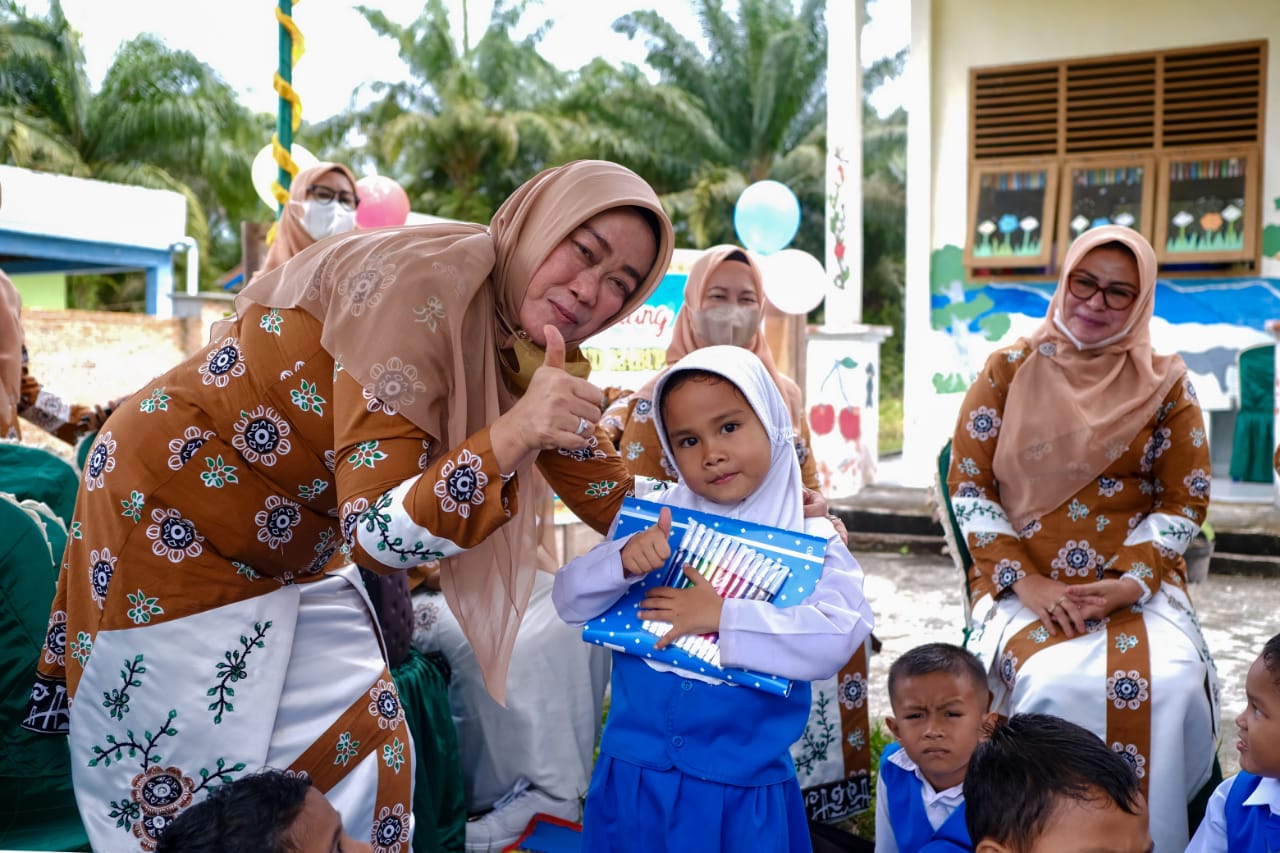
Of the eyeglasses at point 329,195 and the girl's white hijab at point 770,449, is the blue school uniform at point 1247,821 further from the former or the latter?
the eyeglasses at point 329,195

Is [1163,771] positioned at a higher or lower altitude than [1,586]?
lower

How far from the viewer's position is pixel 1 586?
8.18 ft

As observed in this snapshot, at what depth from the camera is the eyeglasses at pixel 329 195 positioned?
4.76 meters

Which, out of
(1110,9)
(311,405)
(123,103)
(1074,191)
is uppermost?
(123,103)

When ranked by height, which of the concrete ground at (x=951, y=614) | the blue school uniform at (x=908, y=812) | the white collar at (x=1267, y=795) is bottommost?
the concrete ground at (x=951, y=614)

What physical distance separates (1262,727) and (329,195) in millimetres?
3940

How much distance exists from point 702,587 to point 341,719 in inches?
25.9

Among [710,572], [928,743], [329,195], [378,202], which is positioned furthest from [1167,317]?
[710,572]

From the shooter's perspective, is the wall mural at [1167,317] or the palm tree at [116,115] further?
the palm tree at [116,115]

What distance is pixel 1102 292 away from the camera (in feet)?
10.0

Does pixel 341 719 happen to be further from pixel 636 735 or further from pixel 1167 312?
pixel 1167 312

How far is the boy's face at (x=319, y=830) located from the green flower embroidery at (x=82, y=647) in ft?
1.50

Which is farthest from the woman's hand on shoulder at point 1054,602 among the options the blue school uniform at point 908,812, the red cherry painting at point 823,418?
the red cherry painting at point 823,418

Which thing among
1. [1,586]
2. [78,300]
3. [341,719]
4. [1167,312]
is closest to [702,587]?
[341,719]
